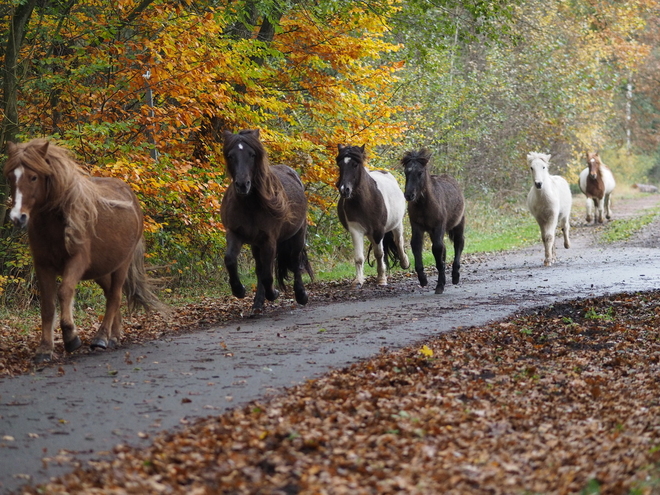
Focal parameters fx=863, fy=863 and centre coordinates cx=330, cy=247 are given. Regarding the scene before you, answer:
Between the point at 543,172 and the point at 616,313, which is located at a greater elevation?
the point at 543,172

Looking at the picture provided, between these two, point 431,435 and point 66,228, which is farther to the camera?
point 66,228

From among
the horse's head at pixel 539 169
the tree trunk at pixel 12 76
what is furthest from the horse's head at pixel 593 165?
the tree trunk at pixel 12 76

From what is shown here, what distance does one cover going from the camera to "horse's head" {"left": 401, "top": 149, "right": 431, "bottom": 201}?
13.5 metres

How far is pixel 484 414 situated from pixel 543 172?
13.2m

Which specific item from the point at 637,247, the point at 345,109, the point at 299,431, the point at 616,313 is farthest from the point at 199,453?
the point at 637,247

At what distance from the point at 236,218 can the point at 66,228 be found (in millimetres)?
3412

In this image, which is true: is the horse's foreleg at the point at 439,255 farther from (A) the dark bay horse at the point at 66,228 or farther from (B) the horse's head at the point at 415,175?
(A) the dark bay horse at the point at 66,228

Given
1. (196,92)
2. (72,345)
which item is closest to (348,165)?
(196,92)

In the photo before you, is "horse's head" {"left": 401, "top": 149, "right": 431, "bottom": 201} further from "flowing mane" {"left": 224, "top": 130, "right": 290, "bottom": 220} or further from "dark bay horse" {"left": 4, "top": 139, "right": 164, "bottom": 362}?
"dark bay horse" {"left": 4, "top": 139, "right": 164, "bottom": 362}

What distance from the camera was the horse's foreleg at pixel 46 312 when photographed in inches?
312

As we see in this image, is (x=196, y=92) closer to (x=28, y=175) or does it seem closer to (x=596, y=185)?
(x=28, y=175)

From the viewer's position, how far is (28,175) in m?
7.54

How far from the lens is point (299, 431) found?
5.28m

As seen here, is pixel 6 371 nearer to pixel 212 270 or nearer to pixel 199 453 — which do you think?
pixel 199 453
